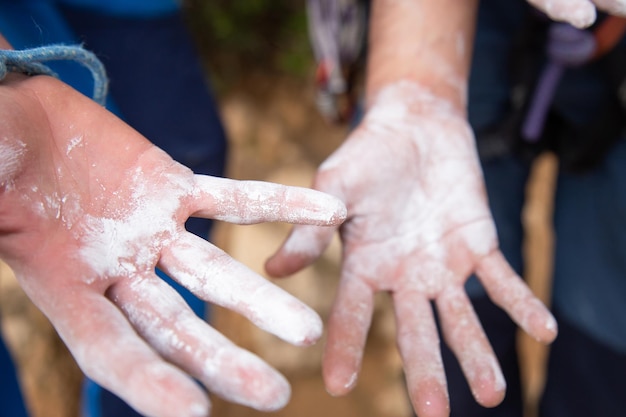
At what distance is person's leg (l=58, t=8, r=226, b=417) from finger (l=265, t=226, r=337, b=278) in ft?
1.23

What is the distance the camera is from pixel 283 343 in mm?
1934

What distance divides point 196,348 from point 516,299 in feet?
1.70

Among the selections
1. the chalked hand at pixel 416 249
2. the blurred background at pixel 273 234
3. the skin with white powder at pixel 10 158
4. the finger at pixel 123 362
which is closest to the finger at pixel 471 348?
the chalked hand at pixel 416 249

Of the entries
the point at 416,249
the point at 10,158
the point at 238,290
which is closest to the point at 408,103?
the point at 416,249

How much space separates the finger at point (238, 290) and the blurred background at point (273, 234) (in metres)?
1.19

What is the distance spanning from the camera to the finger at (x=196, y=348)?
25.0 inches

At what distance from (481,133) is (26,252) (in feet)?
3.18

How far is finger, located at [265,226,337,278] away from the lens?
89cm

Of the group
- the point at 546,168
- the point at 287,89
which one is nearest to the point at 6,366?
the point at 287,89

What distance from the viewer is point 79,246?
0.72m

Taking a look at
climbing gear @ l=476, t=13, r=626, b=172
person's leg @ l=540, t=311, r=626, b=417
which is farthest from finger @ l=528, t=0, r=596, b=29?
person's leg @ l=540, t=311, r=626, b=417

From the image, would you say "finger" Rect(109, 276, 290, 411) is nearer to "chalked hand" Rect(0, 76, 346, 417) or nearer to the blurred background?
"chalked hand" Rect(0, 76, 346, 417)

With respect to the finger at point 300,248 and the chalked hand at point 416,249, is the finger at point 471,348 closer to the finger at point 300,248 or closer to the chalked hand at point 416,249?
the chalked hand at point 416,249

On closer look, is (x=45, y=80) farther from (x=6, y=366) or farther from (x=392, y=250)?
(x=6, y=366)
